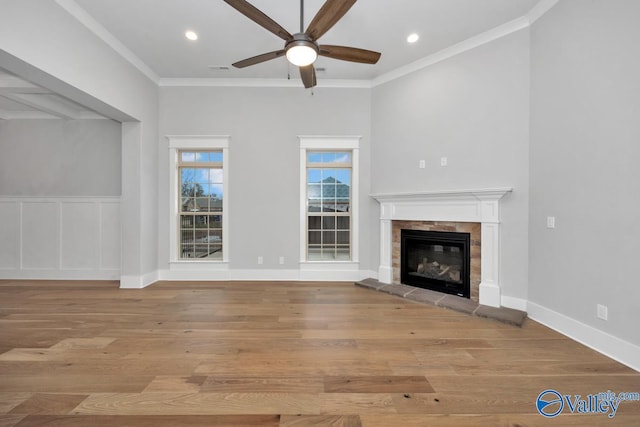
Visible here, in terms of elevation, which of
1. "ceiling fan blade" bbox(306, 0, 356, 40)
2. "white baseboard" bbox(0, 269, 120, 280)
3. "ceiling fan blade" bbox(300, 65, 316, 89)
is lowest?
"white baseboard" bbox(0, 269, 120, 280)

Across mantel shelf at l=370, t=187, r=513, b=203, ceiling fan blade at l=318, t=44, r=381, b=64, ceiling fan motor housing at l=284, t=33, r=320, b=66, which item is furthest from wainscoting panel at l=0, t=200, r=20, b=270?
mantel shelf at l=370, t=187, r=513, b=203

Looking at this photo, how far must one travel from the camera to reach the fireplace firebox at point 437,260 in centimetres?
362

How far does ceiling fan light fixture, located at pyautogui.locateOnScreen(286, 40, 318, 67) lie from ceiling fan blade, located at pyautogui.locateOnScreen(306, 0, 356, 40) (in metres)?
0.10

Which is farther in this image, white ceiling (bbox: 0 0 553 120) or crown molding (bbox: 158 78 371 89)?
Result: crown molding (bbox: 158 78 371 89)

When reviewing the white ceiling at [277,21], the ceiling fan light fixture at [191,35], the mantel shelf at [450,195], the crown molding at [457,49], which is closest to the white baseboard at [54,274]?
the white ceiling at [277,21]

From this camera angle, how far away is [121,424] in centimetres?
152

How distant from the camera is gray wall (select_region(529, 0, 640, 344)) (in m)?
2.12

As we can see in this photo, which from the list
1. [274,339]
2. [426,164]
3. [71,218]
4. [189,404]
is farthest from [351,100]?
[71,218]

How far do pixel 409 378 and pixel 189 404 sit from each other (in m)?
1.49

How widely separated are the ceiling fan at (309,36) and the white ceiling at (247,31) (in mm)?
733

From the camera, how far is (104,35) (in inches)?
131

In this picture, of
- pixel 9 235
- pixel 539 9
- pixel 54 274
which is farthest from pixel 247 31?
pixel 9 235

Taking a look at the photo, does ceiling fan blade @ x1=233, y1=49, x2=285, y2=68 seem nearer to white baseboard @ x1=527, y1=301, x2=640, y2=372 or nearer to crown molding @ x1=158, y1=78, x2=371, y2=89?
crown molding @ x1=158, y1=78, x2=371, y2=89

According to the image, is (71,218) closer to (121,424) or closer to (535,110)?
(121,424)
